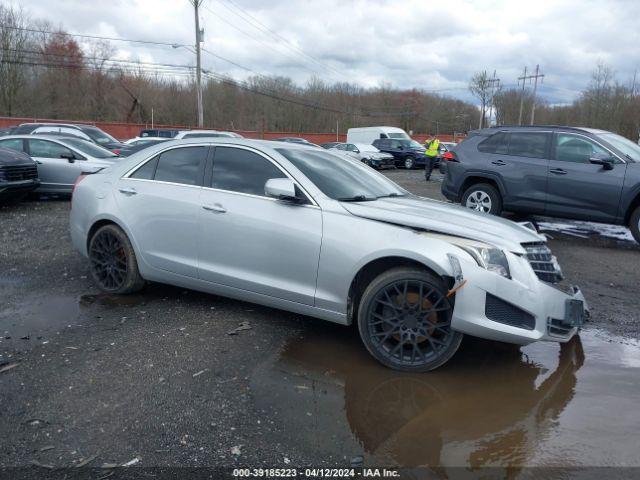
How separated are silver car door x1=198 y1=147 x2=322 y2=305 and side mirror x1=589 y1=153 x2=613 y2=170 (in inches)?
235

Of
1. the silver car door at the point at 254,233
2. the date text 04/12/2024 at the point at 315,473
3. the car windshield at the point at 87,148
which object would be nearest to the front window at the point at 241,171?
the silver car door at the point at 254,233

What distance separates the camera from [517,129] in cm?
938

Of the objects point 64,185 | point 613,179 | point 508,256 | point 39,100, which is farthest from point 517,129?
point 39,100

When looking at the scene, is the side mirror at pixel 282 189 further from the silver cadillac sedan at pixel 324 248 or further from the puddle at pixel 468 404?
the puddle at pixel 468 404

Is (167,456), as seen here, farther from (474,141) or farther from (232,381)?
(474,141)

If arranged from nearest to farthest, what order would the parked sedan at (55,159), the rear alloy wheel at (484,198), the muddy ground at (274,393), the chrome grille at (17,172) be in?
the muddy ground at (274,393)
the rear alloy wheel at (484,198)
the chrome grille at (17,172)
the parked sedan at (55,159)

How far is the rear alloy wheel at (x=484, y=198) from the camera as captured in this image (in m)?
9.37

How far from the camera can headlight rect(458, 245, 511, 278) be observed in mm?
3547

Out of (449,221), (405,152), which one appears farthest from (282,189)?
(405,152)

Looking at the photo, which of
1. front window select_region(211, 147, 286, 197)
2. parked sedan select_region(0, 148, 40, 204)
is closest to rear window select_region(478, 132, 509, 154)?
front window select_region(211, 147, 286, 197)

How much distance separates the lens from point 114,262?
17.2 feet

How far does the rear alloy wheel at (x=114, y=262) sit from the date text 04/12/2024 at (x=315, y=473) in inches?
117

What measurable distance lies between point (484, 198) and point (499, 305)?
21.0 ft

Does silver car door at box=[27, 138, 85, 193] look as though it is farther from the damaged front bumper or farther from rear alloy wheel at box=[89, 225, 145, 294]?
the damaged front bumper
